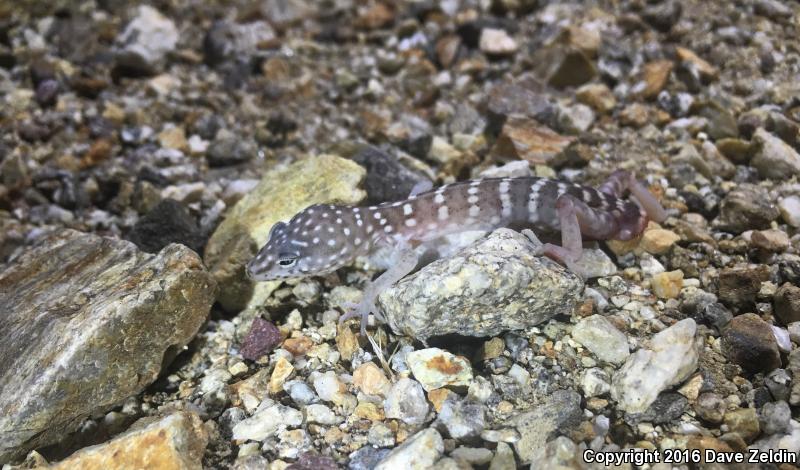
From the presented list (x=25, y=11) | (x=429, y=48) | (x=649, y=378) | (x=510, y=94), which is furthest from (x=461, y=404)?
(x=25, y=11)

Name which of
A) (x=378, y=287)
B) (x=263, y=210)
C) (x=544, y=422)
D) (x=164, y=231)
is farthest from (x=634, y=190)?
(x=164, y=231)

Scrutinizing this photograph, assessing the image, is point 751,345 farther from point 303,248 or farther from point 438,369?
point 303,248

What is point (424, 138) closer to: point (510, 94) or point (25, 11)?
point (510, 94)

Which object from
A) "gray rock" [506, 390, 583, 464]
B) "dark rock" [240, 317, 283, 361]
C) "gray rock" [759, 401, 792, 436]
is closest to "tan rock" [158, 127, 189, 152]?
"dark rock" [240, 317, 283, 361]

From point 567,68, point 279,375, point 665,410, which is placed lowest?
point 279,375

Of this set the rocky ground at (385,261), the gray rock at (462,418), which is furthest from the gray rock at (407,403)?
the gray rock at (462,418)

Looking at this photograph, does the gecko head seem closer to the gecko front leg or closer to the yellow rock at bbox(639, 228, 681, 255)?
the gecko front leg
